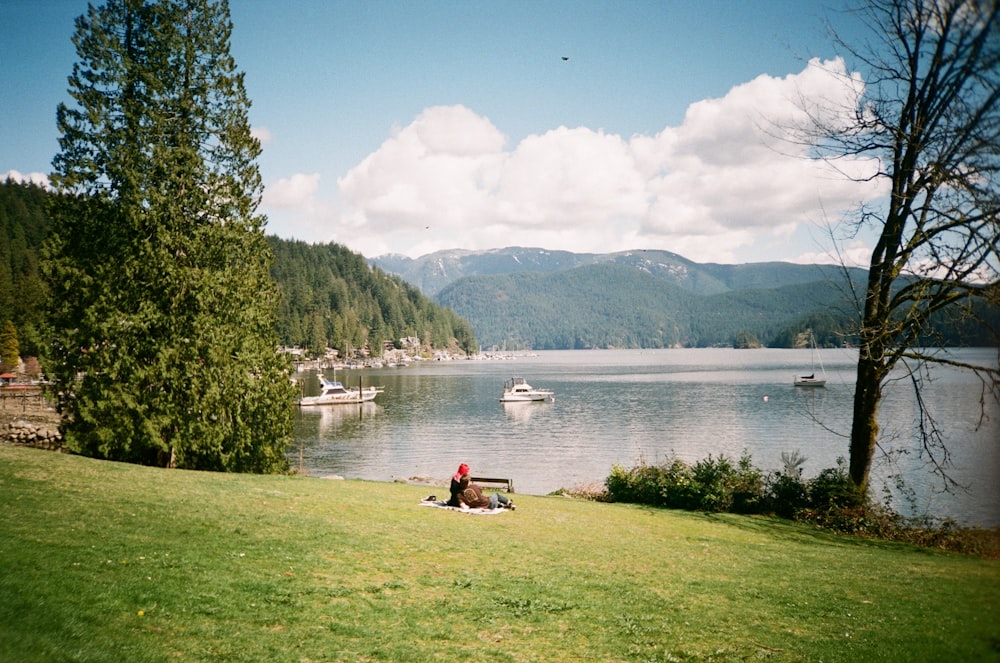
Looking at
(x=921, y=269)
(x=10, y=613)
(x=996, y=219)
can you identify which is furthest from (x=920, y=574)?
(x=10, y=613)

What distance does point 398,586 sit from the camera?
8.62 meters

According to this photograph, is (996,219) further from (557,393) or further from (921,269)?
(557,393)

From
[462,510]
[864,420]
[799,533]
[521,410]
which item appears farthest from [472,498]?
[521,410]

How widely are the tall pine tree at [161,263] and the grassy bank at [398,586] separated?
16.1 feet

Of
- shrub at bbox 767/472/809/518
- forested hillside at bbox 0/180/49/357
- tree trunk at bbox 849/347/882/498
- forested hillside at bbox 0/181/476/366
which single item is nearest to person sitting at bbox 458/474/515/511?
shrub at bbox 767/472/809/518

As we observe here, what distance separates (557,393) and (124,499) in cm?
8407

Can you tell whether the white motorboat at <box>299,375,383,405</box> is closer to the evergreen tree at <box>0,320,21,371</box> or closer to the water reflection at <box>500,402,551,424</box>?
the water reflection at <box>500,402,551,424</box>

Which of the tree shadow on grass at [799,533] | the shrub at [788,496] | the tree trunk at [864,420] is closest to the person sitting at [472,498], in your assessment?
the tree shadow on grass at [799,533]

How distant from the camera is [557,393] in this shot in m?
93.6

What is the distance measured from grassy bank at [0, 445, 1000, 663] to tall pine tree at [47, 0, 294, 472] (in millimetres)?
4909

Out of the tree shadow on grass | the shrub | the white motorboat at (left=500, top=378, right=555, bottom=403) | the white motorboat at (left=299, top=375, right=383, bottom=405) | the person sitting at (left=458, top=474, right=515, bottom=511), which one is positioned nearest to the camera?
the tree shadow on grass

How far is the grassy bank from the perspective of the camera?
633cm

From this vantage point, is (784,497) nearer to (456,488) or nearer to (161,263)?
(456,488)

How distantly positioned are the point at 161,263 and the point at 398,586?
15759 mm
